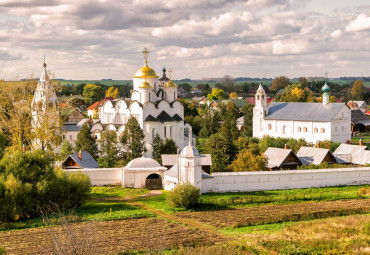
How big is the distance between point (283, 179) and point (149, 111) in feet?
47.3

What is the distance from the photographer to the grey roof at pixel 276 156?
1177 inches

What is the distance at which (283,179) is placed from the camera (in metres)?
26.1

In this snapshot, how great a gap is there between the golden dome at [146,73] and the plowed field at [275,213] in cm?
1939

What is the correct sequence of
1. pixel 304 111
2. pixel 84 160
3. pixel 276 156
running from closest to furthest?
pixel 84 160
pixel 276 156
pixel 304 111

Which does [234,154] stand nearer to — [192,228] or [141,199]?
[141,199]

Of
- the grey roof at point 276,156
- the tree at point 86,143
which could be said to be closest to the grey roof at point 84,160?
the tree at point 86,143

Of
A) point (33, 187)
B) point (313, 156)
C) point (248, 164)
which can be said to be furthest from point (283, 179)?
point (33, 187)

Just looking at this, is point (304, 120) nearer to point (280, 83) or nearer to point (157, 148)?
point (157, 148)

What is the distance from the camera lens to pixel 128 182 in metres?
26.9

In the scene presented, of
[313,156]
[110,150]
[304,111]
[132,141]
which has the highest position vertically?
[304,111]

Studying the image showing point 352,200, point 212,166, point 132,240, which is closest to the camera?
point 132,240

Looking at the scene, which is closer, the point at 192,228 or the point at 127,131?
the point at 192,228

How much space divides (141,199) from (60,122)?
931 cm

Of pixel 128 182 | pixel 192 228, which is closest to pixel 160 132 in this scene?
pixel 128 182
